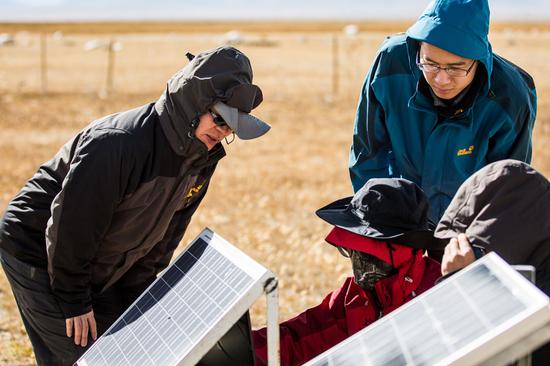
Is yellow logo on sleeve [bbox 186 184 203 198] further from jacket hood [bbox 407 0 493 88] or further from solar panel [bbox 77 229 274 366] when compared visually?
jacket hood [bbox 407 0 493 88]

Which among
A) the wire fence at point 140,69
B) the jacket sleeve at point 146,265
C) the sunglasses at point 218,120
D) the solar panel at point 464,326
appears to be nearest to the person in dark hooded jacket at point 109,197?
the sunglasses at point 218,120

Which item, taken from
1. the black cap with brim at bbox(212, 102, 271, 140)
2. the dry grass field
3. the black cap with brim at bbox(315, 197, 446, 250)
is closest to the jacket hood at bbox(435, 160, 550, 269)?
the black cap with brim at bbox(315, 197, 446, 250)

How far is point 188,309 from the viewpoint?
10.4 ft

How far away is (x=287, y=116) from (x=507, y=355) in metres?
16.3

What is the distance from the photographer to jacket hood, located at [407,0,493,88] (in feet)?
12.2

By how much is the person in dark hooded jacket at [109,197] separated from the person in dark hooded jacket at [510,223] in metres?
1.11

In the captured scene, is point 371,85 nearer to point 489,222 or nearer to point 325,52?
point 489,222

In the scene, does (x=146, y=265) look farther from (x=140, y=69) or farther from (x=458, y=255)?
(x=140, y=69)

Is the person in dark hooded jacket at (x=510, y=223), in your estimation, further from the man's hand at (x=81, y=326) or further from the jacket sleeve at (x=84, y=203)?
the man's hand at (x=81, y=326)

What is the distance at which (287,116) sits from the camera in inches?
723

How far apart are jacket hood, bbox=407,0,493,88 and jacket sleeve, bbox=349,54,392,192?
484 millimetres

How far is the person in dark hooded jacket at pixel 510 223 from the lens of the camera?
9.12 feet

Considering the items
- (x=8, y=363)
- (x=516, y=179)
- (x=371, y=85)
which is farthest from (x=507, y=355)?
(x=8, y=363)

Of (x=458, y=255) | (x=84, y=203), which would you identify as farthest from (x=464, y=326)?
(x=84, y=203)
